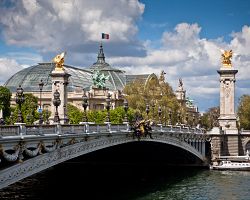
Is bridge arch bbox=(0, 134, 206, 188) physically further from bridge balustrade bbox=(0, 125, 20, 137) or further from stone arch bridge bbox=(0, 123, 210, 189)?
bridge balustrade bbox=(0, 125, 20, 137)

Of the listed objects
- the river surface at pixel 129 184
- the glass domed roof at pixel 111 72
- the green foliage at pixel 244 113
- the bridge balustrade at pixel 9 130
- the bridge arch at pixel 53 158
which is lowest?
the river surface at pixel 129 184

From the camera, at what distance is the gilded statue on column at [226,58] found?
8721 centimetres

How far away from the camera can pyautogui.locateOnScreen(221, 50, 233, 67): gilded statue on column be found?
8721 centimetres

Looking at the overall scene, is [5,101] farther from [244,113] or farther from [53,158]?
[53,158]

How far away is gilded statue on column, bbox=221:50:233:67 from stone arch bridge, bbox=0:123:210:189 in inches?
1749

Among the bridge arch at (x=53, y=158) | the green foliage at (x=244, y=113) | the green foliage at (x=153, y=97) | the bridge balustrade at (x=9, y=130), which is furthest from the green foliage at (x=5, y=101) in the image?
the bridge balustrade at (x=9, y=130)

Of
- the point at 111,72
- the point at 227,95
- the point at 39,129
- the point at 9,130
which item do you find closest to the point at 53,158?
the point at 39,129

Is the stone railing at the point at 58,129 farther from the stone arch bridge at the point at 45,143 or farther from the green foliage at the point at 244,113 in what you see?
the green foliage at the point at 244,113

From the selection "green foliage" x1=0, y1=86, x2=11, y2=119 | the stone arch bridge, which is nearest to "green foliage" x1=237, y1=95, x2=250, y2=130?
"green foliage" x1=0, y1=86, x2=11, y2=119

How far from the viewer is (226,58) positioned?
289 feet

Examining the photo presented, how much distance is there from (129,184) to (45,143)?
87.9ft

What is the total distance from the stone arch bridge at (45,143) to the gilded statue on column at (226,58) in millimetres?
44433

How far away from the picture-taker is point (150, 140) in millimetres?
51375

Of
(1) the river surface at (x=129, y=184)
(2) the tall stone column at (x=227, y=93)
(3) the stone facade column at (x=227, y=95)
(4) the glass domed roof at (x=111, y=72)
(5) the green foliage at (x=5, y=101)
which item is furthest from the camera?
(4) the glass domed roof at (x=111, y=72)
